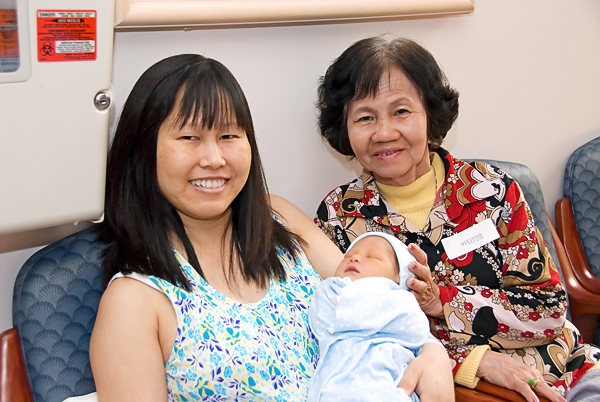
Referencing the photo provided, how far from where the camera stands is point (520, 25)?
2.67m

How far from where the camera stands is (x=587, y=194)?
2.72 m

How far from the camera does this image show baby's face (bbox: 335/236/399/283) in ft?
5.45

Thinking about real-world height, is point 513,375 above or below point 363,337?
below

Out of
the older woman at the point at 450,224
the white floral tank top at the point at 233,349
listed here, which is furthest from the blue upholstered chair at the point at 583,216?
the white floral tank top at the point at 233,349

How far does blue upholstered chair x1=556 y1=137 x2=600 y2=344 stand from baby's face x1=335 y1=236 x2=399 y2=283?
119 cm

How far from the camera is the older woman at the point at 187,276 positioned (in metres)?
1.36

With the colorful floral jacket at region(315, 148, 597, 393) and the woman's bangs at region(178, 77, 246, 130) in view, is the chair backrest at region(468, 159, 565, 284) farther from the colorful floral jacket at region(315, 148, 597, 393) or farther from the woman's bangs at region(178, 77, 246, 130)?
the woman's bangs at region(178, 77, 246, 130)

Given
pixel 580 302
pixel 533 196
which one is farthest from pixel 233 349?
pixel 580 302

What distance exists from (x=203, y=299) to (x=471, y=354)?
853 millimetres

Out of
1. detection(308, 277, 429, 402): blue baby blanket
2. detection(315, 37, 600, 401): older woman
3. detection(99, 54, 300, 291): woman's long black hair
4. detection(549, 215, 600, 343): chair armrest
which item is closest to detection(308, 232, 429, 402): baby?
detection(308, 277, 429, 402): blue baby blanket

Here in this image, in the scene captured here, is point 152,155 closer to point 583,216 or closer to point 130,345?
point 130,345

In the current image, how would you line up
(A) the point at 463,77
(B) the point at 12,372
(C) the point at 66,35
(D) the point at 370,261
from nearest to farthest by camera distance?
(C) the point at 66,35 → (B) the point at 12,372 → (D) the point at 370,261 → (A) the point at 463,77

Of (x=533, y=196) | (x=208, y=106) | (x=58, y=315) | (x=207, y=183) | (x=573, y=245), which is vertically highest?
(x=208, y=106)

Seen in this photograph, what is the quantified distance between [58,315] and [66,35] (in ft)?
2.14
